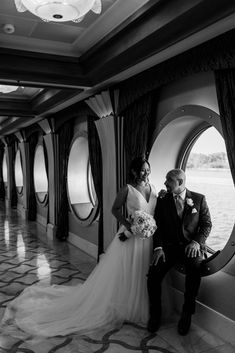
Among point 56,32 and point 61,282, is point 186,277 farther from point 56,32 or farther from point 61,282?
point 56,32

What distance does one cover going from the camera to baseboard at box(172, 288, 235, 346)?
10.7 ft

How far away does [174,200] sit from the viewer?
363 centimetres

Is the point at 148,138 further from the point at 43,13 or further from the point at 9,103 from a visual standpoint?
the point at 9,103

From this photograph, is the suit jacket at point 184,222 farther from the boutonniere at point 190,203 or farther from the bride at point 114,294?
the bride at point 114,294

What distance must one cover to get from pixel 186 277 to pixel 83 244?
3.57 metres

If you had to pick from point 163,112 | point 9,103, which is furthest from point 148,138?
point 9,103

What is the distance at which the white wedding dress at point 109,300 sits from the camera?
11.8 feet

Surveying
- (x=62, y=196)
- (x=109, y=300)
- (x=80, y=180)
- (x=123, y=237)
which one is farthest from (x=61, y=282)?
(x=80, y=180)

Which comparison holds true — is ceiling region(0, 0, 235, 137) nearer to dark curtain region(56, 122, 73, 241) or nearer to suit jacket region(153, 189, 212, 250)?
suit jacket region(153, 189, 212, 250)

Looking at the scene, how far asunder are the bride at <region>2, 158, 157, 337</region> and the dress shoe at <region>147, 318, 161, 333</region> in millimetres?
170

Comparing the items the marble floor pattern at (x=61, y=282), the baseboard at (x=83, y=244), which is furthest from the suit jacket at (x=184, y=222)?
the baseboard at (x=83, y=244)

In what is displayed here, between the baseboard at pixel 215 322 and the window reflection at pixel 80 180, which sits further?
the window reflection at pixel 80 180

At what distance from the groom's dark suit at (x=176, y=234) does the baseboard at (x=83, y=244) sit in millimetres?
2743

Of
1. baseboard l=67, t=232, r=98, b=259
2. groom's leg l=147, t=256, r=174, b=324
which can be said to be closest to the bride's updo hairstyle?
groom's leg l=147, t=256, r=174, b=324
